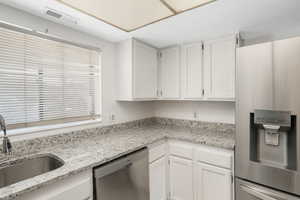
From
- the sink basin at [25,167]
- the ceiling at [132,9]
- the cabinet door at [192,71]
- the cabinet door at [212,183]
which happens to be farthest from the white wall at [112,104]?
the cabinet door at [212,183]

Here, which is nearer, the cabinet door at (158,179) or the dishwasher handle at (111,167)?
the dishwasher handle at (111,167)

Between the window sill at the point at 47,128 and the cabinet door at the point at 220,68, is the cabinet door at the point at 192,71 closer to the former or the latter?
the cabinet door at the point at 220,68

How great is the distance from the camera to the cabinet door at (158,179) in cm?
180

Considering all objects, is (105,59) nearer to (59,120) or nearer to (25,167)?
(59,120)

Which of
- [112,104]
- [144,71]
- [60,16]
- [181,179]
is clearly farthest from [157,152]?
[60,16]

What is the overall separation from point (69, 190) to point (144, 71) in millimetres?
1683

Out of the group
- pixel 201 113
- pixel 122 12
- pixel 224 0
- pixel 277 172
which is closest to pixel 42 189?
pixel 122 12

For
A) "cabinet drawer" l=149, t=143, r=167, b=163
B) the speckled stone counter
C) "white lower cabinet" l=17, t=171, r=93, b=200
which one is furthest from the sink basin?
"cabinet drawer" l=149, t=143, r=167, b=163

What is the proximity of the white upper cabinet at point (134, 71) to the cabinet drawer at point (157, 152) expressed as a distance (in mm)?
711

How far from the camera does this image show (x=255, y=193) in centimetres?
136

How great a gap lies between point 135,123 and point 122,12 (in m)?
1.67

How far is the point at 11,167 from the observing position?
1.22 m

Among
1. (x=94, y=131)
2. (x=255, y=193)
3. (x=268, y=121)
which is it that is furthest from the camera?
(x=94, y=131)

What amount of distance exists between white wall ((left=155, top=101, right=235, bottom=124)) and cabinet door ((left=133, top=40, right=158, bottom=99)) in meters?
0.50
